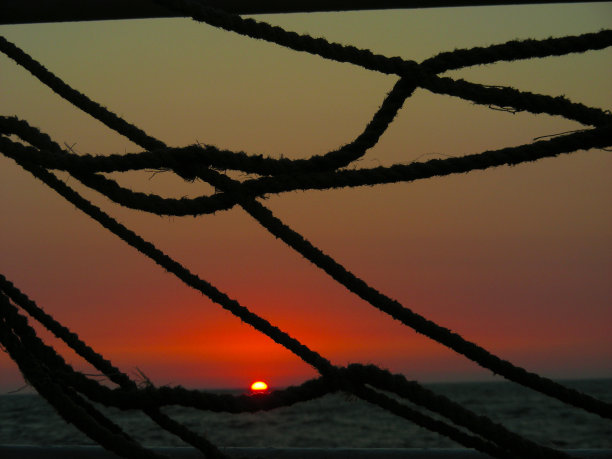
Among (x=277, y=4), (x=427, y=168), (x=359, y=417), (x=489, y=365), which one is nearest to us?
(x=427, y=168)

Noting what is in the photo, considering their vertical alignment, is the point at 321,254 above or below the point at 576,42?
below

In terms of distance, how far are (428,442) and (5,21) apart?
32.3ft

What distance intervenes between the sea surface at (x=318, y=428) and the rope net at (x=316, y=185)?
9354 mm

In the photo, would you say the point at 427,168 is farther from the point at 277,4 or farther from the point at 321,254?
the point at 277,4

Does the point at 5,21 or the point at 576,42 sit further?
the point at 5,21

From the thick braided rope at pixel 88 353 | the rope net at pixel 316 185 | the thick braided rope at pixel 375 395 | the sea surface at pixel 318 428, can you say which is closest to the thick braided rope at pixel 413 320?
the rope net at pixel 316 185

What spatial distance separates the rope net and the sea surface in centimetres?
935

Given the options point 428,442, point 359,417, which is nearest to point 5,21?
point 428,442

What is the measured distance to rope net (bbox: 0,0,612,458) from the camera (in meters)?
0.92

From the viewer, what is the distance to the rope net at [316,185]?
0.92 m

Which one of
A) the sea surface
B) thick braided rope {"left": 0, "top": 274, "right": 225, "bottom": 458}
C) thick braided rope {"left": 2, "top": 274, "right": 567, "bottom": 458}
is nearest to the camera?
thick braided rope {"left": 2, "top": 274, "right": 567, "bottom": 458}

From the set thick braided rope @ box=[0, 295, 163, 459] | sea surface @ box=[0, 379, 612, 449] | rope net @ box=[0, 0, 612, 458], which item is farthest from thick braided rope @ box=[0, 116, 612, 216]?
sea surface @ box=[0, 379, 612, 449]

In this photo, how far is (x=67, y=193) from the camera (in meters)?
1.27

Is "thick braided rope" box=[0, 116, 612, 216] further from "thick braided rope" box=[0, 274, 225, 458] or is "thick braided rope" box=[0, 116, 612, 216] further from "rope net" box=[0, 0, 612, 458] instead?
"thick braided rope" box=[0, 274, 225, 458]
